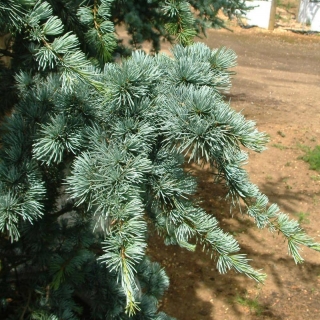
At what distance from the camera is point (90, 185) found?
135 cm

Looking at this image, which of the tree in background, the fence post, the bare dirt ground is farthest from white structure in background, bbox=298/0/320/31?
the tree in background

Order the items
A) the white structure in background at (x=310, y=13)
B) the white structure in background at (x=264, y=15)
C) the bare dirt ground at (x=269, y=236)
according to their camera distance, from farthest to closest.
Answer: the white structure in background at (x=264, y=15)
the white structure in background at (x=310, y=13)
the bare dirt ground at (x=269, y=236)

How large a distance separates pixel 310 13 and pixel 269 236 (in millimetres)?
12404

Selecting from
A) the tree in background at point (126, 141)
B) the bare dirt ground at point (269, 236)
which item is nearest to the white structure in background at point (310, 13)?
the bare dirt ground at point (269, 236)

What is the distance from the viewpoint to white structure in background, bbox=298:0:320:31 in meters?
15.0

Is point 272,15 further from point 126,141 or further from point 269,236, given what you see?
point 126,141

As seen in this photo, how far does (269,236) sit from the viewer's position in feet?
15.0

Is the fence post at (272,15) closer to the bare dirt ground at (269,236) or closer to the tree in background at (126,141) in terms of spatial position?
the bare dirt ground at (269,236)

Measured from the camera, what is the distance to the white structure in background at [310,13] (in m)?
15.0

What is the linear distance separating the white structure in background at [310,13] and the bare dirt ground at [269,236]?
6433mm

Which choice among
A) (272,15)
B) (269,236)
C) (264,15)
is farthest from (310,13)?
(269,236)

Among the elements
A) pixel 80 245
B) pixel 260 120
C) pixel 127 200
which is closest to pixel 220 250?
pixel 127 200

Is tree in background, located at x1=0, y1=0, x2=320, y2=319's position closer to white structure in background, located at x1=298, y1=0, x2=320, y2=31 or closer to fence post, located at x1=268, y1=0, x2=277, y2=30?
fence post, located at x1=268, y1=0, x2=277, y2=30

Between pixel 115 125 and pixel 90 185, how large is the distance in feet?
0.69
